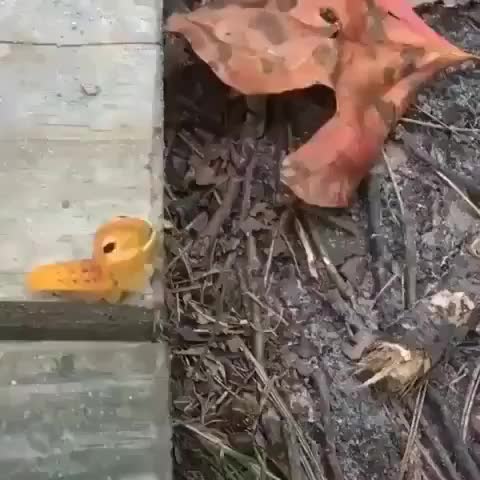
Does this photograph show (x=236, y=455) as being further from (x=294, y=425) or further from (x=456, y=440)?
(x=456, y=440)

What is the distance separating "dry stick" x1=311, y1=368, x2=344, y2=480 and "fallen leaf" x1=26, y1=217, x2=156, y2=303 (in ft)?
1.09

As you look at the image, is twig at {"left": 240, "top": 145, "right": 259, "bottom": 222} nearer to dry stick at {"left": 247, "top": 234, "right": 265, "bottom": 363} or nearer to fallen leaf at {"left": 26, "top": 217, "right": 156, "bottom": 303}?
dry stick at {"left": 247, "top": 234, "right": 265, "bottom": 363}

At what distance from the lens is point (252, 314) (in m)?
1.33

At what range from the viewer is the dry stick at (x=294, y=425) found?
124 centimetres

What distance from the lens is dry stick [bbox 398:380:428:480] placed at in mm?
1271

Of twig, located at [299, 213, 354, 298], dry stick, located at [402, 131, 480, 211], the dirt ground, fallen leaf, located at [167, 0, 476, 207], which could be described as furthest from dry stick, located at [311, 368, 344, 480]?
dry stick, located at [402, 131, 480, 211]

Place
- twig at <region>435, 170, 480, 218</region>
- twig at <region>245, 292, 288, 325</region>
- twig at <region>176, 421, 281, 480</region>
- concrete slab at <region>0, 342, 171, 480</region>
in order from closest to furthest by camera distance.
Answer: concrete slab at <region>0, 342, 171, 480</region> < twig at <region>176, 421, 281, 480</region> < twig at <region>245, 292, 288, 325</region> < twig at <region>435, 170, 480, 218</region>

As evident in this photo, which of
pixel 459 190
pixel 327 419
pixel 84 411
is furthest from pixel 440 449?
pixel 84 411

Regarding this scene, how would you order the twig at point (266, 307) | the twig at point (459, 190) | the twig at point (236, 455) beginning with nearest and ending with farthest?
the twig at point (236, 455), the twig at point (266, 307), the twig at point (459, 190)

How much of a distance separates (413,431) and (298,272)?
0.24 metres

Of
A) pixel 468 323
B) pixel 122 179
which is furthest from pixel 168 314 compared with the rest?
pixel 468 323

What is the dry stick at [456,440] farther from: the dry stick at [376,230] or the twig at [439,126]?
the twig at [439,126]

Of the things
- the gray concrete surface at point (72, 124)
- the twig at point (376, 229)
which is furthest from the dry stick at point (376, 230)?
the gray concrete surface at point (72, 124)

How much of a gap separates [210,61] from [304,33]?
0.12 metres
